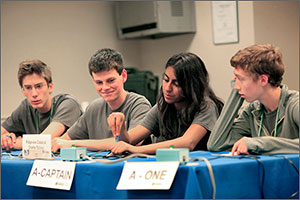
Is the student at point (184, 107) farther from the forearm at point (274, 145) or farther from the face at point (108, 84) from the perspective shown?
the forearm at point (274, 145)

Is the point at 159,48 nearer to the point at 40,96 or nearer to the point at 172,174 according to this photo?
the point at 40,96

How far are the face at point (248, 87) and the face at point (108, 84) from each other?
0.81m

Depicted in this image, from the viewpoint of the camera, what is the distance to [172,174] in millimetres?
1560

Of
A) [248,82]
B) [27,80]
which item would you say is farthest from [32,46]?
[248,82]

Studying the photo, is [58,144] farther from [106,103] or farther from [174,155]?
[174,155]

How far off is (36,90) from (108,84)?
648mm

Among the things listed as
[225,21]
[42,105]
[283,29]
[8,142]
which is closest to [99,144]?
[8,142]

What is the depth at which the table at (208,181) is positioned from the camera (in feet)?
5.13

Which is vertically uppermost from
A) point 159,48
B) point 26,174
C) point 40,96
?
point 159,48

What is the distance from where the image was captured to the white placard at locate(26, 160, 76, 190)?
1807 millimetres

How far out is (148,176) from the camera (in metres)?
1.60

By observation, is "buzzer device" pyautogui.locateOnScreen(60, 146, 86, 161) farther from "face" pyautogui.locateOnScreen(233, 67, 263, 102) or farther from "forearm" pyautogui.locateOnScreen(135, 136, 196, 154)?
"face" pyautogui.locateOnScreen(233, 67, 263, 102)

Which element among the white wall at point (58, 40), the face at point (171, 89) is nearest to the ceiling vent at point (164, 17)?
the white wall at point (58, 40)

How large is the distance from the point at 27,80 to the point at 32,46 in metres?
2.19
